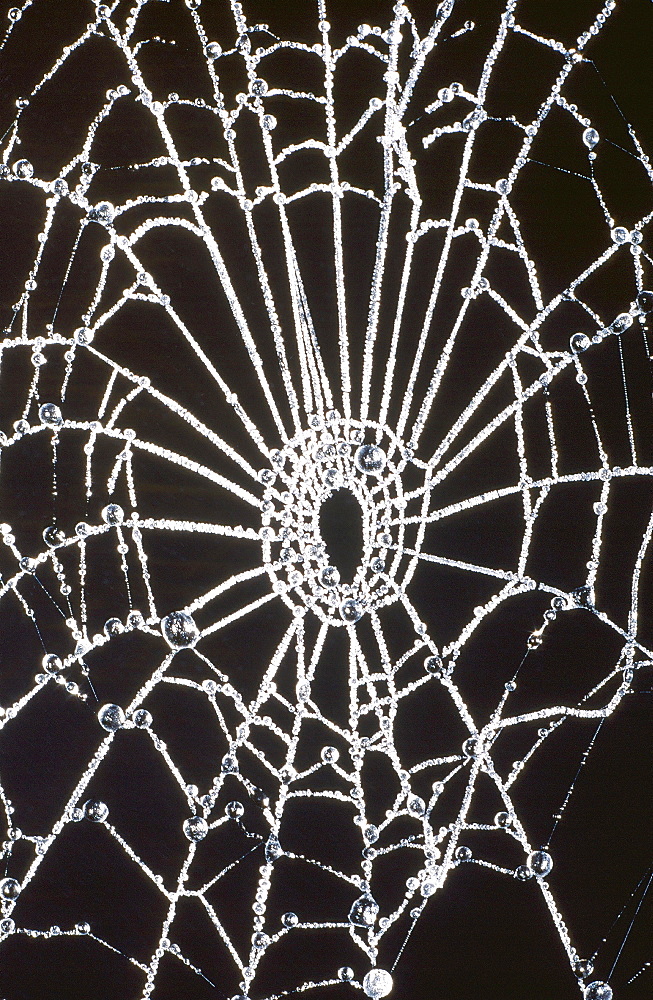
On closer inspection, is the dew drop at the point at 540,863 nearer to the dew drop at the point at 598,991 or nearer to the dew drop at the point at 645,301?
the dew drop at the point at 598,991

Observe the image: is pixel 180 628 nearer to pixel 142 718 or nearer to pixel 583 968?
pixel 142 718

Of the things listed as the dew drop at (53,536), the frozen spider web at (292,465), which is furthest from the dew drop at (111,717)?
the dew drop at (53,536)

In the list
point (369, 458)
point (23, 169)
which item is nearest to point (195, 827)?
point (369, 458)

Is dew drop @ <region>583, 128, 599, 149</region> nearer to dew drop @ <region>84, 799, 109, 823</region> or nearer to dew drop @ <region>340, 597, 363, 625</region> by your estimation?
dew drop @ <region>340, 597, 363, 625</region>

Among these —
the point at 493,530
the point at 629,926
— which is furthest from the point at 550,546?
the point at 629,926

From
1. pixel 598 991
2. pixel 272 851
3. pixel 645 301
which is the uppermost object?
pixel 645 301

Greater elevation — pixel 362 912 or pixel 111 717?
pixel 111 717

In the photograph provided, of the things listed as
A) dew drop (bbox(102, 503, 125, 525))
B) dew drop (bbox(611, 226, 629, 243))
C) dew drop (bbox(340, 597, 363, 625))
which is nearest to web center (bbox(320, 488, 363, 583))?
dew drop (bbox(340, 597, 363, 625))

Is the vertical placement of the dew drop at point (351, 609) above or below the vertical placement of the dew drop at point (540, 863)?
above
